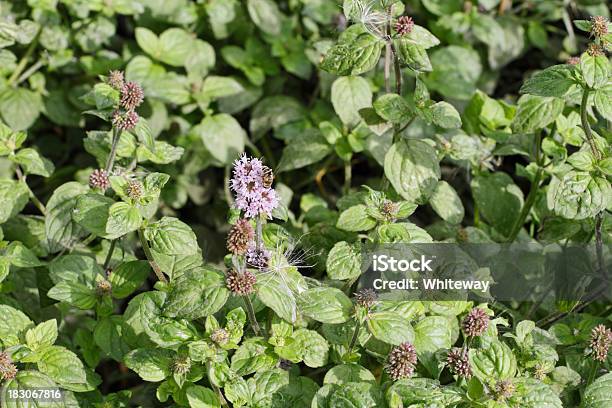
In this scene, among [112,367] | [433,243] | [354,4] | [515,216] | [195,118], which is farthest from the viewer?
[195,118]

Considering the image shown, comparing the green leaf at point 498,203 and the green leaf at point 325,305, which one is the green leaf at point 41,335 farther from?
the green leaf at point 498,203

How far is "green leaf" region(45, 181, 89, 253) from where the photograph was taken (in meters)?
2.05

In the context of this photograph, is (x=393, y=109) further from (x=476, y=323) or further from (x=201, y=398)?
(x=201, y=398)

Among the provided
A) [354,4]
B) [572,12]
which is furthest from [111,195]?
[572,12]

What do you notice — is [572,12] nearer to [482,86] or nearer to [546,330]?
[482,86]

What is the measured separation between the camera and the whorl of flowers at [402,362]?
1749mm

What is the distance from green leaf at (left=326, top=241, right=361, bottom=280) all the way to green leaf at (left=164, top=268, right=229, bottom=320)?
11.7 inches

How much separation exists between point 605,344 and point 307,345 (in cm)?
70

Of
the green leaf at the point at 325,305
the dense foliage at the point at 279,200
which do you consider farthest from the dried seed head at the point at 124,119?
the green leaf at the point at 325,305

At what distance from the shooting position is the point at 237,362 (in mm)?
1770

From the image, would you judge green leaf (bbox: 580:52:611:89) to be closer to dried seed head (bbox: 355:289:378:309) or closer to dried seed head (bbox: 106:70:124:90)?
dried seed head (bbox: 355:289:378:309)

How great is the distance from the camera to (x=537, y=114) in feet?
7.09

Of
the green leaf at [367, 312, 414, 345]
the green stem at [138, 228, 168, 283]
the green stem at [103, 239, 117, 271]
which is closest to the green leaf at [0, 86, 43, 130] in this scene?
the green stem at [103, 239, 117, 271]

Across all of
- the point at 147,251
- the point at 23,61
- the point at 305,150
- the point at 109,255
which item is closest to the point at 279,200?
the point at 147,251
